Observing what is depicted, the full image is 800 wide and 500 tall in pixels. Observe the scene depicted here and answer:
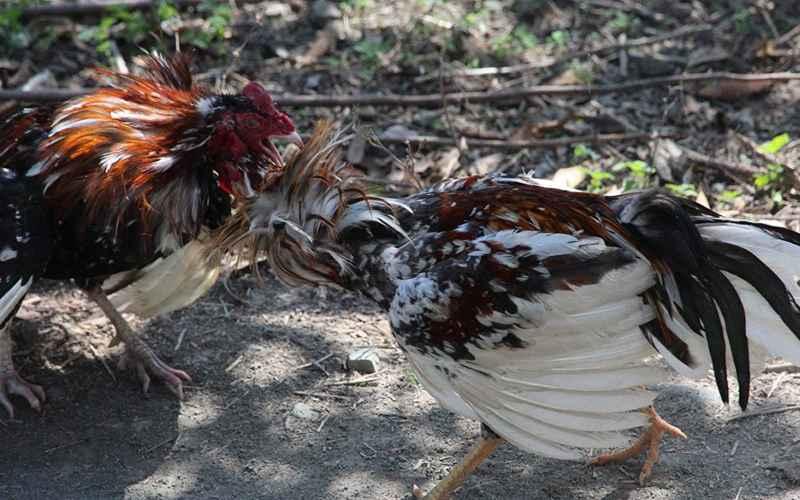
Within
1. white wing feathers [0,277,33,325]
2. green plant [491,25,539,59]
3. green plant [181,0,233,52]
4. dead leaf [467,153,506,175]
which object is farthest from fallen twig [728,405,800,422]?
green plant [181,0,233,52]

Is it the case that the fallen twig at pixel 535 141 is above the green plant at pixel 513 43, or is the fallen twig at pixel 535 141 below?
below

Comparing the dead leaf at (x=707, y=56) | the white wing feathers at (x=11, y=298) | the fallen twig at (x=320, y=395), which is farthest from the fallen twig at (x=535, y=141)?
the white wing feathers at (x=11, y=298)

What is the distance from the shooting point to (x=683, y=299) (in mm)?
3643

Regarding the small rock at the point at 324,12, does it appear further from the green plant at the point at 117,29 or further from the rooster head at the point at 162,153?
the rooster head at the point at 162,153

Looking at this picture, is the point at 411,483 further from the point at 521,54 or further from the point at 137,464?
the point at 521,54

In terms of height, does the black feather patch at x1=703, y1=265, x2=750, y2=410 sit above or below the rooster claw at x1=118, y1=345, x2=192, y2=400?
above

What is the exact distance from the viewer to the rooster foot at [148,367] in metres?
4.91

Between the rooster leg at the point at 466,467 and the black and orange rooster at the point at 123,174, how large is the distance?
4.51ft

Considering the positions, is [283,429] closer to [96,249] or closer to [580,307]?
[96,249]

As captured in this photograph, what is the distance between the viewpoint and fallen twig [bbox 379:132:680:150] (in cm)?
652

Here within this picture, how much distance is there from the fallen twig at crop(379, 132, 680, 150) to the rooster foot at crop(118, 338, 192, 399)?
224cm

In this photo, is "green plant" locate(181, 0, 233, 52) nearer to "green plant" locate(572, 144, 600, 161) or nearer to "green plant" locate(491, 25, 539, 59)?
"green plant" locate(491, 25, 539, 59)

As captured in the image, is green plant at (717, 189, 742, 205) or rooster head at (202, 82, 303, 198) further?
green plant at (717, 189, 742, 205)

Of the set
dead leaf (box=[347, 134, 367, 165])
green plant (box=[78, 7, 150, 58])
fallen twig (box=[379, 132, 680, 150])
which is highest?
green plant (box=[78, 7, 150, 58])
